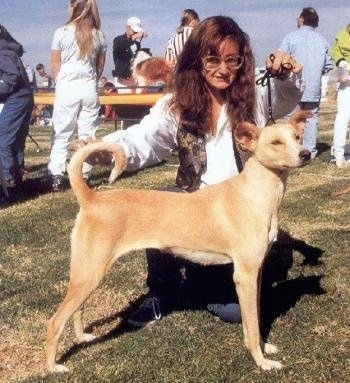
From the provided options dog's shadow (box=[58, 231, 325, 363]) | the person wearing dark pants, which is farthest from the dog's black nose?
the person wearing dark pants

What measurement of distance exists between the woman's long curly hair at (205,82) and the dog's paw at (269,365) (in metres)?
1.43

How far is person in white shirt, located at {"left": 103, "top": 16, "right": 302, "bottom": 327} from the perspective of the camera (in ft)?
12.2

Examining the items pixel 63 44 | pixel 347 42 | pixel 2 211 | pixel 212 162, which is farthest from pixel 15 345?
pixel 347 42

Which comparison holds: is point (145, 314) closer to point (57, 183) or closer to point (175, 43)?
point (57, 183)

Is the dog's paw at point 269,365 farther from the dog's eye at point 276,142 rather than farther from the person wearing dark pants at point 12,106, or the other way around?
the person wearing dark pants at point 12,106

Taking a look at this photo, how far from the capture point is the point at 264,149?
126 inches

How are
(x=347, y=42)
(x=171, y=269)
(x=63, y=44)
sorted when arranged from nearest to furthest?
(x=171, y=269), (x=63, y=44), (x=347, y=42)

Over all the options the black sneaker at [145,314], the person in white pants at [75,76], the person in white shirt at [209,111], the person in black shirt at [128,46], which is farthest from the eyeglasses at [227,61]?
the person in black shirt at [128,46]

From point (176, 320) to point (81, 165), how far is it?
147cm

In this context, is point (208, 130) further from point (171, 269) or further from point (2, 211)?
point (2, 211)

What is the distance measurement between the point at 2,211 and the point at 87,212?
450cm

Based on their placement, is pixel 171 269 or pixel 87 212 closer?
pixel 87 212

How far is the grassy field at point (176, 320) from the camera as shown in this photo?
3.45 metres

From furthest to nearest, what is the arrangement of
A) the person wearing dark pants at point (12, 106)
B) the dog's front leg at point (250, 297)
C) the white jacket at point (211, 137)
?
the person wearing dark pants at point (12, 106)
the white jacket at point (211, 137)
the dog's front leg at point (250, 297)
